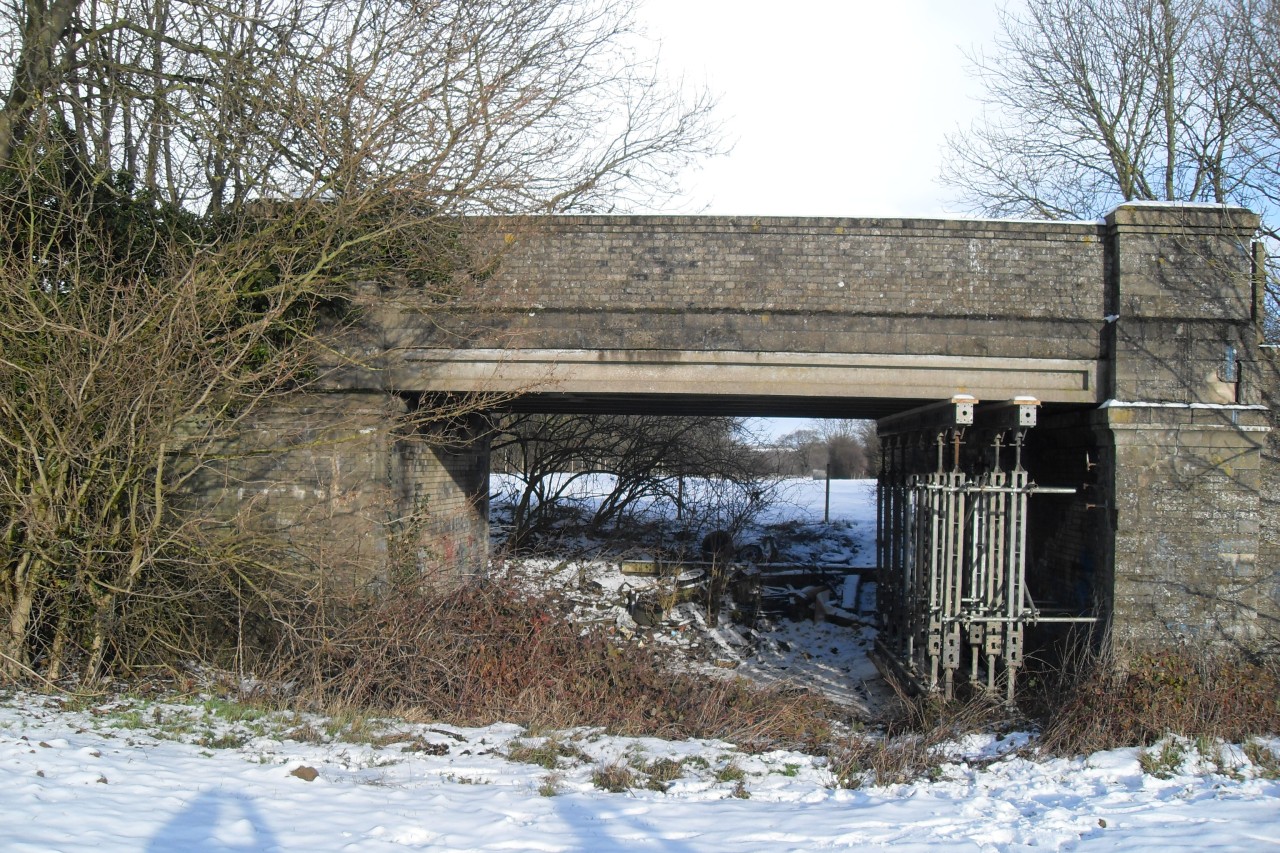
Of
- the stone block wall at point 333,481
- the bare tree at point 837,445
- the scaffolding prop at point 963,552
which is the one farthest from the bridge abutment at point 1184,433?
the bare tree at point 837,445

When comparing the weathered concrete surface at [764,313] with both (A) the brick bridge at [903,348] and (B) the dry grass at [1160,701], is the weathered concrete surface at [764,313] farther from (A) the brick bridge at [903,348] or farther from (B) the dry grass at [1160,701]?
(B) the dry grass at [1160,701]

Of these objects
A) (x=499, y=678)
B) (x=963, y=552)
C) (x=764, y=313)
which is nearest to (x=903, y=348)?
(x=764, y=313)

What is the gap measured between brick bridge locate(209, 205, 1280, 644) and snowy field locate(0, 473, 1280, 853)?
2649 millimetres

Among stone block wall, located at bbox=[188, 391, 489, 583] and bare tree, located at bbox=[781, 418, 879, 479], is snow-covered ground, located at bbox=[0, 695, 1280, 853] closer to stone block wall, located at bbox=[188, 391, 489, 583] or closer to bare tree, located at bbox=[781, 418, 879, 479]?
stone block wall, located at bbox=[188, 391, 489, 583]

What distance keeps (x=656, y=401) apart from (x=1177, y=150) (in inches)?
455

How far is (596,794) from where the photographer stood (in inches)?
217

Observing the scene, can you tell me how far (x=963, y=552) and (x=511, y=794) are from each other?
6041 mm

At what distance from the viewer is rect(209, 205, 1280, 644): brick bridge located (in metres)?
8.90

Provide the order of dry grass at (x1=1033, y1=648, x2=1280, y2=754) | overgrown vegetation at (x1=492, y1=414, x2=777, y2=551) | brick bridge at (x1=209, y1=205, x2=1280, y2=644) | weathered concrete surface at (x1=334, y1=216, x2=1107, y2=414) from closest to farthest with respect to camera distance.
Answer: dry grass at (x1=1033, y1=648, x2=1280, y2=754), brick bridge at (x1=209, y1=205, x2=1280, y2=644), weathered concrete surface at (x1=334, y1=216, x2=1107, y2=414), overgrown vegetation at (x1=492, y1=414, x2=777, y2=551)

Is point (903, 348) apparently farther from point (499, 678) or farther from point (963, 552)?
point (499, 678)

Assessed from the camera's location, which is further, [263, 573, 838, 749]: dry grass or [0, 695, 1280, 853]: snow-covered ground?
[263, 573, 838, 749]: dry grass

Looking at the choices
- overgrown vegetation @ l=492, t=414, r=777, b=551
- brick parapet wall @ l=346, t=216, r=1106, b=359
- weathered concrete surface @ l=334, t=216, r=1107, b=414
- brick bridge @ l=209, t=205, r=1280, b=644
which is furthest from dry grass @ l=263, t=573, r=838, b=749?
overgrown vegetation @ l=492, t=414, r=777, b=551

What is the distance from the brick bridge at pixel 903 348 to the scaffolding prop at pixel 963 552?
0.66 m

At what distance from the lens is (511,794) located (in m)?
5.39
